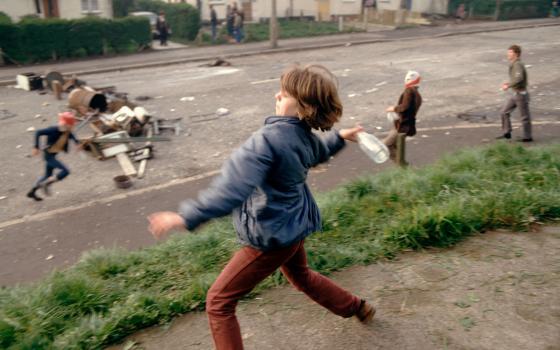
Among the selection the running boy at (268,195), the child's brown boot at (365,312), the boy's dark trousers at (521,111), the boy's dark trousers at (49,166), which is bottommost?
the boy's dark trousers at (49,166)

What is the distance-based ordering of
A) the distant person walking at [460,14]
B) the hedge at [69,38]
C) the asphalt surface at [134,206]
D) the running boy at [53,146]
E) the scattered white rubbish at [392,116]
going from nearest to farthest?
1. the asphalt surface at [134,206]
2. the scattered white rubbish at [392,116]
3. the running boy at [53,146]
4. the hedge at [69,38]
5. the distant person walking at [460,14]

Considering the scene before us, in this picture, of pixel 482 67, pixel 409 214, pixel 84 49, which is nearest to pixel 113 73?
pixel 84 49

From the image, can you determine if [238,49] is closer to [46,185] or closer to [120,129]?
[120,129]

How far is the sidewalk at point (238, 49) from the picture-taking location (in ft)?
63.0

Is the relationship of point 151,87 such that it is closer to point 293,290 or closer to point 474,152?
point 474,152

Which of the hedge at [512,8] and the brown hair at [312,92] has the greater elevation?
the hedge at [512,8]

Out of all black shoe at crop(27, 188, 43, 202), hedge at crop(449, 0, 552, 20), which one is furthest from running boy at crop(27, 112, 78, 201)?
hedge at crop(449, 0, 552, 20)

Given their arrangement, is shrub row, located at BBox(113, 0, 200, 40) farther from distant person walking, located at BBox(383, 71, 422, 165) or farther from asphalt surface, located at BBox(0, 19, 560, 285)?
distant person walking, located at BBox(383, 71, 422, 165)

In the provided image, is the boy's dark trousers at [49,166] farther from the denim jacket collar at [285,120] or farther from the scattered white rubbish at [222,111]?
the denim jacket collar at [285,120]

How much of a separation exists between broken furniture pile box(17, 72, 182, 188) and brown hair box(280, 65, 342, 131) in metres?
5.84

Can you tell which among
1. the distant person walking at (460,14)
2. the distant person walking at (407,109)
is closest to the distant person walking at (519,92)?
the distant person walking at (407,109)

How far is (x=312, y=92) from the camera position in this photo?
2668 mm

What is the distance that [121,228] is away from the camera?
6586 mm

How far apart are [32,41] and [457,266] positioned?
20010mm
